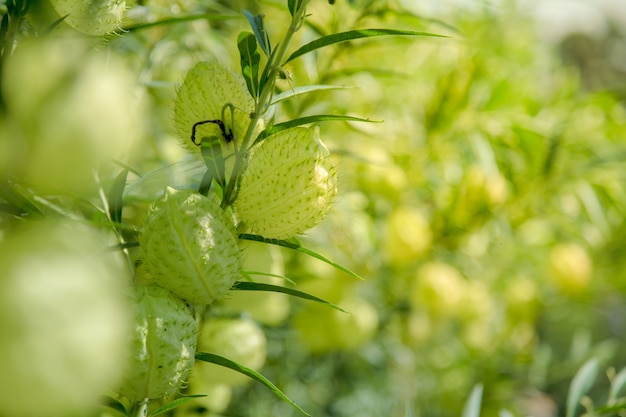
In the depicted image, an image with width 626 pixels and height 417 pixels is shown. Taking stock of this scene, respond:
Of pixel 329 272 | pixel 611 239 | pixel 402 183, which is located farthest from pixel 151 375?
pixel 611 239

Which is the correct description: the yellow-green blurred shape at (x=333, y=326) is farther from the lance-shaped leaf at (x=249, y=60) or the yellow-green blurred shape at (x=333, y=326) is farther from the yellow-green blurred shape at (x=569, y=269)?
the lance-shaped leaf at (x=249, y=60)

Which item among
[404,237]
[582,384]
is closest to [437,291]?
[404,237]

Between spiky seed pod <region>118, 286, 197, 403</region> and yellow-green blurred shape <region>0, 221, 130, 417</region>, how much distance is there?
0.40 ft

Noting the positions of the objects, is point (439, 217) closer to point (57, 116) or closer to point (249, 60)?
point (249, 60)

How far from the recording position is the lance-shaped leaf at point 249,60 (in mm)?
389

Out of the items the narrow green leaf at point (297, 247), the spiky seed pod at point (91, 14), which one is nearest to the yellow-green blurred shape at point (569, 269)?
the narrow green leaf at point (297, 247)

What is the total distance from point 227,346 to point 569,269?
33.4 inches

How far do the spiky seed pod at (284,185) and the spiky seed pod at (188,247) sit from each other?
0.03 m

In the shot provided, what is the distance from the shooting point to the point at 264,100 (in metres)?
0.38

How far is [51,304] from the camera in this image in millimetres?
188

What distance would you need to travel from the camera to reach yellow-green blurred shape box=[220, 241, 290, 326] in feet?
1.85

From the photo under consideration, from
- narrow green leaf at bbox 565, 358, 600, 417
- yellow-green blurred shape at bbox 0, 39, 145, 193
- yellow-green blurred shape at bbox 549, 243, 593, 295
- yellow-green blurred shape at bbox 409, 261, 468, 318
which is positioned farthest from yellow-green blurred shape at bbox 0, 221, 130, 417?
yellow-green blurred shape at bbox 549, 243, 593, 295

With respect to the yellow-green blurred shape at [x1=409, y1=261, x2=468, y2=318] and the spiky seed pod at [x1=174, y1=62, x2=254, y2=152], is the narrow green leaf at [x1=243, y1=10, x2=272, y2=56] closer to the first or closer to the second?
the spiky seed pod at [x1=174, y1=62, x2=254, y2=152]

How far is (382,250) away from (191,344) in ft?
2.73
